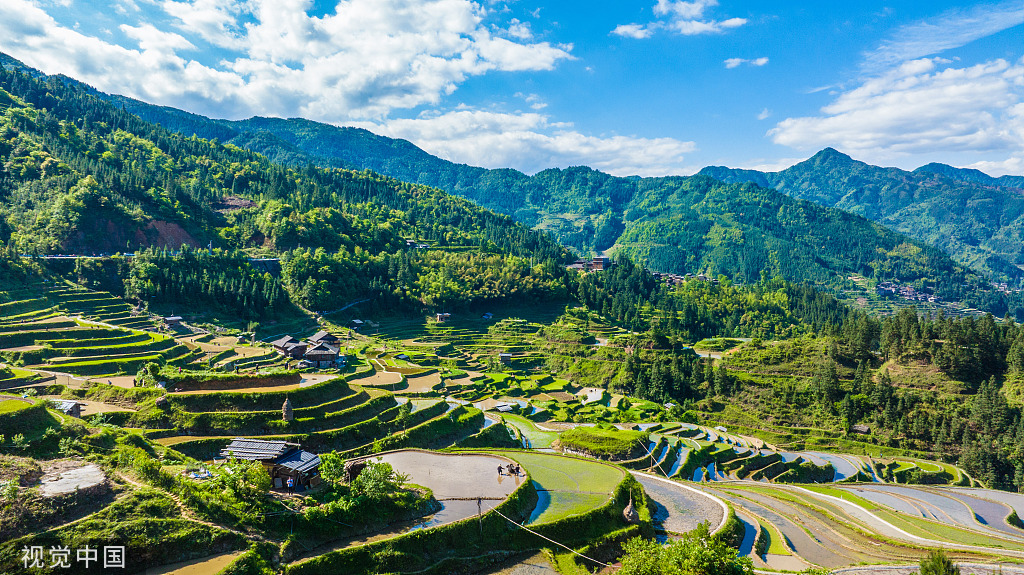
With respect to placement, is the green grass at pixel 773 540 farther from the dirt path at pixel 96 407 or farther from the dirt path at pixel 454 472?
the dirt path at pixel 96 407

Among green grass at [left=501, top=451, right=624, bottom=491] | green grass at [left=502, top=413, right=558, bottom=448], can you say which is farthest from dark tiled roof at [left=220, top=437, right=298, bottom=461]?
green grass at [left=502, top=413, right=558, bottom=448]

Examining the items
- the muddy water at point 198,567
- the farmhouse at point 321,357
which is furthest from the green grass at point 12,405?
the farmhouse at point 321,357

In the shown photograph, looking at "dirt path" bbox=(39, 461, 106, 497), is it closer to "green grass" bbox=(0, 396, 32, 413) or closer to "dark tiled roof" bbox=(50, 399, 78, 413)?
"green grass" bbox=(0, 396, 32, 413)

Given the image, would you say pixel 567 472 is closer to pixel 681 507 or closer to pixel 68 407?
pixel 681 507

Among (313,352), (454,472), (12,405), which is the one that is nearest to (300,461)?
(454,472)

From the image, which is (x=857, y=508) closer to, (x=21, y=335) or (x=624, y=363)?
(x=624, y=363)

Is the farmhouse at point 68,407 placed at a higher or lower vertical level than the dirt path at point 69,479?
lower

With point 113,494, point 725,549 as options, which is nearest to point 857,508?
point 725,549
